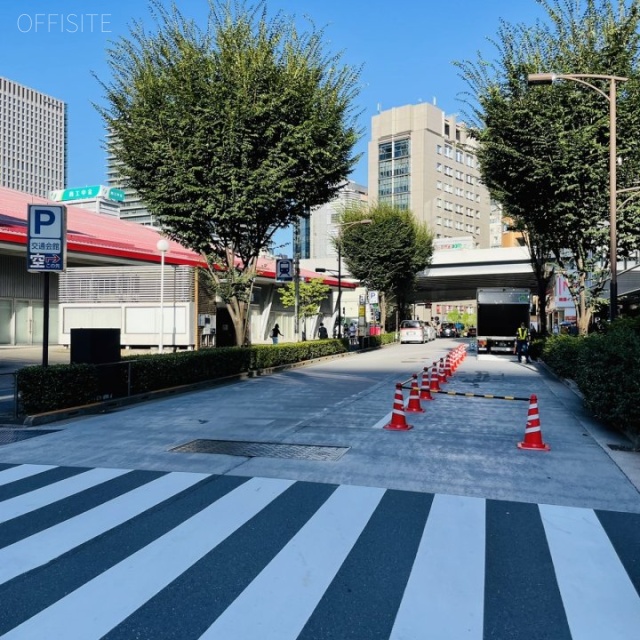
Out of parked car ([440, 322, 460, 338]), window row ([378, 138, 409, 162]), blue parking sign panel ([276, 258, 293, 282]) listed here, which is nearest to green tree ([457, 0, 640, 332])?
blue parking sign panel ([276, 258, 293, 282])

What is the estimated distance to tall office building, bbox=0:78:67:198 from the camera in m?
99.3

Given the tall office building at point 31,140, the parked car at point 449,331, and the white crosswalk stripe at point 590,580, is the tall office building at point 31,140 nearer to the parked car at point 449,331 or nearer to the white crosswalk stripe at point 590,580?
the parked car at point 449,331

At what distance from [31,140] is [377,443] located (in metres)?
119

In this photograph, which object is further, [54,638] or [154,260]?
[154,260]

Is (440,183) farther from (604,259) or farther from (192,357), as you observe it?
(192,357)

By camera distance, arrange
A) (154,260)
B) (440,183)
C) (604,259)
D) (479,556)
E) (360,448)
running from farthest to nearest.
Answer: (440,183) → (154,260) → (604,259) → (360,448) → (479,556)

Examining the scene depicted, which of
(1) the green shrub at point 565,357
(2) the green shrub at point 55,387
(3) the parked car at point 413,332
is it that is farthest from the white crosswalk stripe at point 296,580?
(3) the parked car at point 413,332

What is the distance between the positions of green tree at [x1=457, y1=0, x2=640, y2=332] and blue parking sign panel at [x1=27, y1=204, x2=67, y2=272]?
1285cm

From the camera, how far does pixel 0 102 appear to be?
94.2m

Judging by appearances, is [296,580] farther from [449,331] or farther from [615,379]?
[449,331]

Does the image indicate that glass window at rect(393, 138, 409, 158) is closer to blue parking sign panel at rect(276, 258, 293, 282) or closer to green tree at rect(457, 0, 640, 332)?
blue parking sign panel at rect(276, 258, 293, 282)

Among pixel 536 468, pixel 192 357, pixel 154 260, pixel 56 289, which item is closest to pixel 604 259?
pixel 192 357

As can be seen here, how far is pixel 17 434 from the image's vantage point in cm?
1009

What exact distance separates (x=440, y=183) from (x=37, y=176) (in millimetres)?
79571
